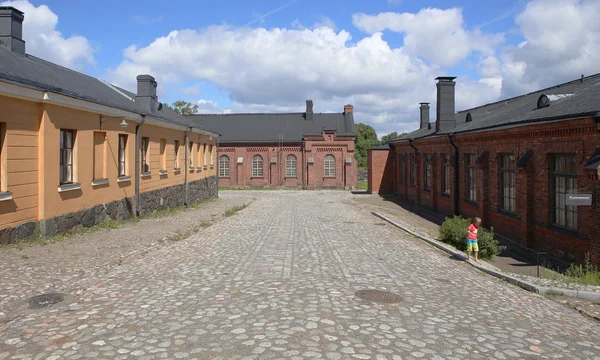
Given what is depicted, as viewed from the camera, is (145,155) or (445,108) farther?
(445,108)

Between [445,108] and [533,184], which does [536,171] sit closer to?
[533,184]

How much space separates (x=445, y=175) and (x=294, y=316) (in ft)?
54.4

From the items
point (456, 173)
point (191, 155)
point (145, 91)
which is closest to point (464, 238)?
point (456, 173)

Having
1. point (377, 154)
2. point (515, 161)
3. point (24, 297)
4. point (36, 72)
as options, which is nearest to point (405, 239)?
point (515, 161)

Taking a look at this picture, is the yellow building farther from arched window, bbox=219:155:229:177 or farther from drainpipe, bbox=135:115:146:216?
arched window, bbox=219:155:229:177

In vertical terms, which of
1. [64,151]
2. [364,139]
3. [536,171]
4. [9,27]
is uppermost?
[364,139]

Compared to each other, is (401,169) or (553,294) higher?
(401,169)

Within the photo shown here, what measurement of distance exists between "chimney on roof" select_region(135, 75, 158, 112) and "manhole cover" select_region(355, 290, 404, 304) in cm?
1688

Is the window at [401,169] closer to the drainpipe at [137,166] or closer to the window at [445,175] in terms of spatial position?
the window at [445,175]

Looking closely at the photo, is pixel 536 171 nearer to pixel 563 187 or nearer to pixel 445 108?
pixel 563 187

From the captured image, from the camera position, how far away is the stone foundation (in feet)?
33.6

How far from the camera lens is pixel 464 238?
38.8ft

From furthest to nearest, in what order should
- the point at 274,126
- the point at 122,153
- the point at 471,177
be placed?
the point at 274,126
the point at 471,177
the point at 122,153

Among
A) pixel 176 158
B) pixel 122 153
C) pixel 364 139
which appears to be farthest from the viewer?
pixel 364 139
